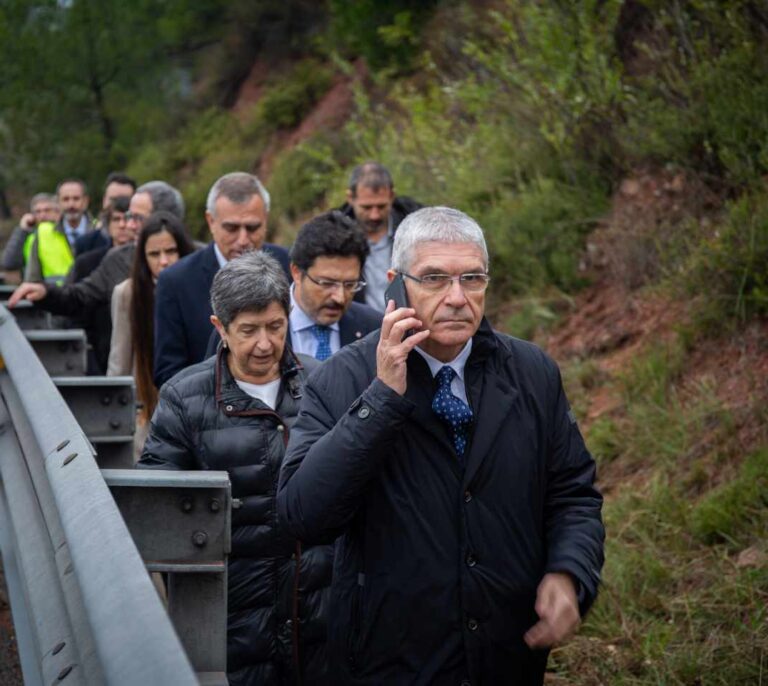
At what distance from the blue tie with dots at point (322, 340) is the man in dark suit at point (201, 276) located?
40.8 inches

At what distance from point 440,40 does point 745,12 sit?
973 centimetres

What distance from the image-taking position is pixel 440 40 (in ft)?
64.3

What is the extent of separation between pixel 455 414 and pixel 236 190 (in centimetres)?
375

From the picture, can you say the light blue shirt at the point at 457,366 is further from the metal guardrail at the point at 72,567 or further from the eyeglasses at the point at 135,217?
the eyeglasses at the point at 135,217

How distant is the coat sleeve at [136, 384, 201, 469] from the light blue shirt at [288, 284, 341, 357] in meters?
1.31

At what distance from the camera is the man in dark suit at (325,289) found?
6.18 metres

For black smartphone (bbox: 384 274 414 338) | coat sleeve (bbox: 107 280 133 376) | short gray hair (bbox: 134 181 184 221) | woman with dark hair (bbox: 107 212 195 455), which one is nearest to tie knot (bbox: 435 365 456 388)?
A: black smartphone (bbox: 384 274 414 338)

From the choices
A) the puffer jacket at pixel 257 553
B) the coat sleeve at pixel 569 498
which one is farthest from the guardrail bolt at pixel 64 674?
the puffer jacket at pixel 257 553

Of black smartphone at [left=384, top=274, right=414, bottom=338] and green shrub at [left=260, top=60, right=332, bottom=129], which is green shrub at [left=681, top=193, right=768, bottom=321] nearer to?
black smartphone at [left=384, top=274, right=414, bottom=338]

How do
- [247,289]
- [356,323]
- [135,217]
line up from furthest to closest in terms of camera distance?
[135,217], [356,323], [247,289]

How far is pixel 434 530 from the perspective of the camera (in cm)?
377

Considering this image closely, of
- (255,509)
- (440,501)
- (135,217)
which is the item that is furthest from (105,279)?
(440,501)

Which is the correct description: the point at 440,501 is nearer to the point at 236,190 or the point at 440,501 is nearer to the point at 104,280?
the point at 236,190

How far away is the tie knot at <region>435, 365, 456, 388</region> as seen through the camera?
3896mm
